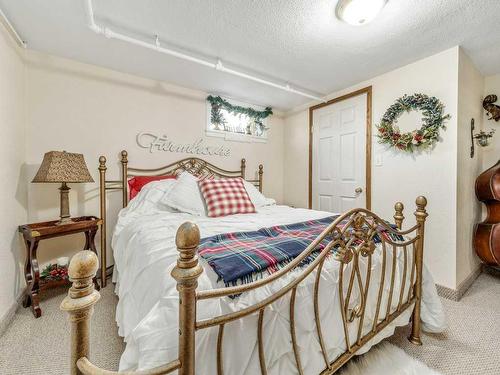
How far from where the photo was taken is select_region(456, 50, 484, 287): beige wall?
2.09 meters

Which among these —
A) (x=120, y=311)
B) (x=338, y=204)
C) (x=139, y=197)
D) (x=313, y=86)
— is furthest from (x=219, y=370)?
(x=313, y=86)

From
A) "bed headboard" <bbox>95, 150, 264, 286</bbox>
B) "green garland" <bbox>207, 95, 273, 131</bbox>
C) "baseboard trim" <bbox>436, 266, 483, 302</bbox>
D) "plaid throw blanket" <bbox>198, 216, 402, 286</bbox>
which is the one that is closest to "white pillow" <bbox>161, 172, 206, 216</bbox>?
"bed headboard" <bbox>95, 150, 264, 286</bbox>

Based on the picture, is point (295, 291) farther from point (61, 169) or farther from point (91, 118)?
point (91, 118)

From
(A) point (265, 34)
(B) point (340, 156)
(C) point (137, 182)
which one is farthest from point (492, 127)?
(C) point (137, 182)

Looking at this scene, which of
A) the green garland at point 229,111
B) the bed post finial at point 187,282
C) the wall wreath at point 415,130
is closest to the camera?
the bed post finial at point 187,282

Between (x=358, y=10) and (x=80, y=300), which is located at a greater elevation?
(x=358, y=10)

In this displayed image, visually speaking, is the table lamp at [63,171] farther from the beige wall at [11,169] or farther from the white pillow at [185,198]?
the white pillow at [185,198]

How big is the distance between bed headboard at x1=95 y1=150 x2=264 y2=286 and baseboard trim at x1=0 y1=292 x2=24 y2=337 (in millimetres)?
580

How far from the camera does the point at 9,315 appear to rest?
1.66m

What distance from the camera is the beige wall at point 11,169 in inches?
65.0

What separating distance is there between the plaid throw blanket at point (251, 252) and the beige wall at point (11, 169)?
1617 mm

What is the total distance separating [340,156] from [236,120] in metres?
1.52

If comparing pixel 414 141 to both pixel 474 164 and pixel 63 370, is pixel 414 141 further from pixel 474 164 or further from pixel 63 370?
pixel 63 370

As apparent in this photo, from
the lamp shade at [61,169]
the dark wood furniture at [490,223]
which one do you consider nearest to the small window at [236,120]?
the lamp shade at [61,169]
